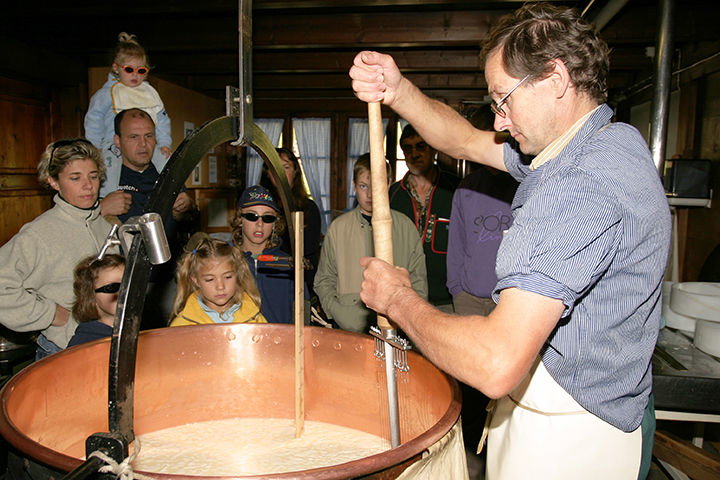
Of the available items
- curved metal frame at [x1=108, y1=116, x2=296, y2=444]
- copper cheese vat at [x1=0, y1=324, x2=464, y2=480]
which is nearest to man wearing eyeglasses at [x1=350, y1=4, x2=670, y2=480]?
copper cheese vat at [x1=0, y1=324, x2=464, y2=480]

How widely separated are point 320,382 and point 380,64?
728 mm

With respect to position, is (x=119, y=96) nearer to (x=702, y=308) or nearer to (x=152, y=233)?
(x=152, y=233)

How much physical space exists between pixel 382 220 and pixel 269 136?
817cm

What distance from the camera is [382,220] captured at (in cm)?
97

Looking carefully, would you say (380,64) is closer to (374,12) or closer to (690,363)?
(690,363)

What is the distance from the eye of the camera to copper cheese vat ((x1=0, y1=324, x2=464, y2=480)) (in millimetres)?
987

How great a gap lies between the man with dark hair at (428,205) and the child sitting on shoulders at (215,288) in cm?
109

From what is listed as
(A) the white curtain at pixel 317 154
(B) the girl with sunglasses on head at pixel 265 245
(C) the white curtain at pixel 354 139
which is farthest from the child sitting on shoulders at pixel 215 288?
(A) the white curtain at pixel 317 154

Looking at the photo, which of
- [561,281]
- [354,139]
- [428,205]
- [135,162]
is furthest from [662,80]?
[354,139]

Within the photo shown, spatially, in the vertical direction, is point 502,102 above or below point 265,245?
above

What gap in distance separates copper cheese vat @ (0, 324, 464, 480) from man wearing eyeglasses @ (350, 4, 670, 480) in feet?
0.44

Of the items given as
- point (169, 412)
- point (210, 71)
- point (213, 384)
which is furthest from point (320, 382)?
point (210, 71)

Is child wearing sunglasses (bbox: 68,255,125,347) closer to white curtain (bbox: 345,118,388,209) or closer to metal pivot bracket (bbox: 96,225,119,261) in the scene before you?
metal pivot bracket (bbox: 96,225,119,261)

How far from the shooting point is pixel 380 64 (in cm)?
123
